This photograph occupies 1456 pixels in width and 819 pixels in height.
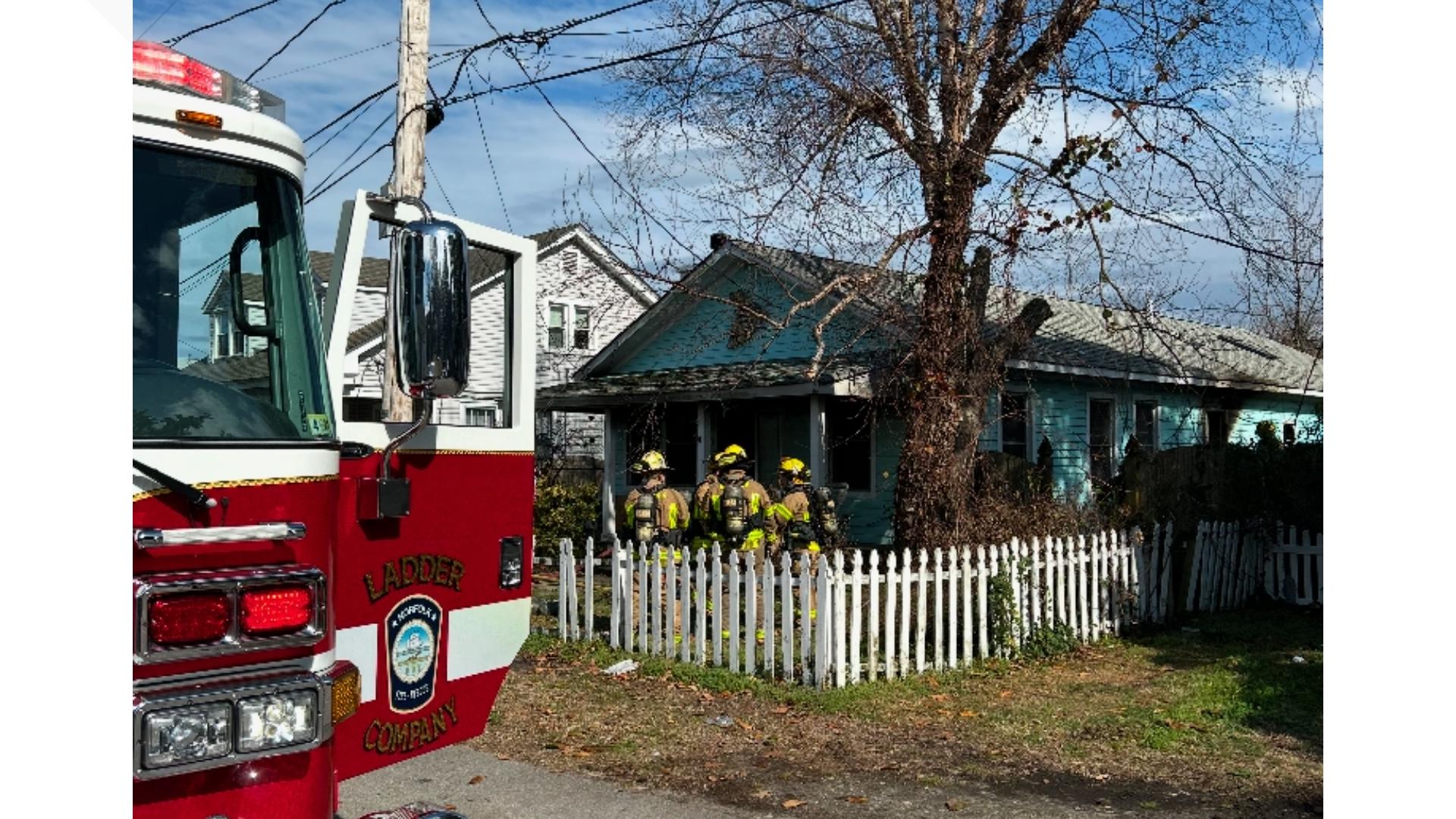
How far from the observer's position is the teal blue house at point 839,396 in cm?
1861

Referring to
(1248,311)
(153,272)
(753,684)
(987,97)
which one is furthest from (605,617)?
(153,272)

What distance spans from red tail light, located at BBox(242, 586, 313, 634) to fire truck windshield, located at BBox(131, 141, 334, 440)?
14.2 inches

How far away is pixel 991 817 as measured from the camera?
624cm

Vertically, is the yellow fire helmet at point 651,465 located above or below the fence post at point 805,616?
above

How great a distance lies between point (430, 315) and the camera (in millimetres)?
3074

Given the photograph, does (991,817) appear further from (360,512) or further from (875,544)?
(875,544)

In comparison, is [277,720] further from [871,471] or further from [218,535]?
[871,471]

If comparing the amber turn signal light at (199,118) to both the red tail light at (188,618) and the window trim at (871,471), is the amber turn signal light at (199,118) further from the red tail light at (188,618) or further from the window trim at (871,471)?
the window trim at (871,471)

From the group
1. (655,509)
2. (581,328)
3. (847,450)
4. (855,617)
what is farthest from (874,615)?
(581,328)

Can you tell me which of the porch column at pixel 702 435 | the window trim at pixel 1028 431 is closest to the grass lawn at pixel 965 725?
the window trim at pixel 1028 431

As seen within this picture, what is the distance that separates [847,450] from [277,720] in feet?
57.4

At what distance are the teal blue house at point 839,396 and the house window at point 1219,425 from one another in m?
0.03

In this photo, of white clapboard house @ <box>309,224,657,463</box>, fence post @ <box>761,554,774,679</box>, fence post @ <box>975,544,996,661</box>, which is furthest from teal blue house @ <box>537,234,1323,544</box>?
fence post @ <box>761,554,774,679</box>

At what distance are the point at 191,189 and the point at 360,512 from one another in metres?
1.06
